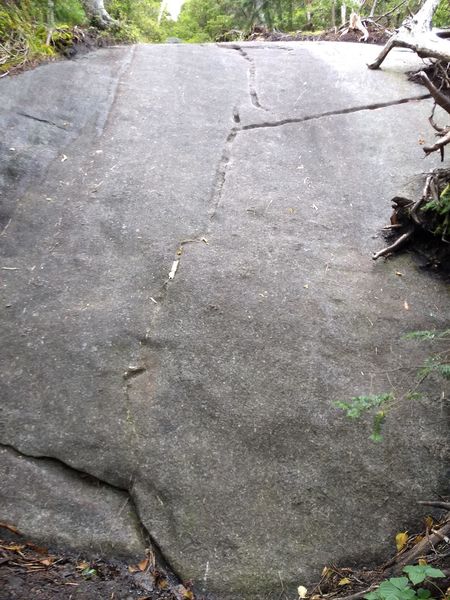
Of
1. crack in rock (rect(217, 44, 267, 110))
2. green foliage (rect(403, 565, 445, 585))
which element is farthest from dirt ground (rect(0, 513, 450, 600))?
crack in rock (rect(217, 44, 267, 110))

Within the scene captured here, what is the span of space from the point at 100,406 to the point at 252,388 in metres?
0.91

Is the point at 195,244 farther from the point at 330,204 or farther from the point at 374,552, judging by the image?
the point at 374,552

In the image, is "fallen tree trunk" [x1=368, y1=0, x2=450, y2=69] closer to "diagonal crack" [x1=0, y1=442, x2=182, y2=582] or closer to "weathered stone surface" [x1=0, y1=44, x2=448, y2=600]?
"weathered stone surface" [x1=0, y1=44, x2=448, y2=600]

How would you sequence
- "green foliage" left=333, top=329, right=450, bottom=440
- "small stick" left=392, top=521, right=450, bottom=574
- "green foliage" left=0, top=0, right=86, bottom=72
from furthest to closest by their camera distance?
"green foliage" left=0, top=0, right=86, bottom=72
"green foliage" left=333, top=329, right=450, bottom=440
"small stick" left=392, top=521, right=450, bottom=574

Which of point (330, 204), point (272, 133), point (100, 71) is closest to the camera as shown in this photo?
point (330, 204)

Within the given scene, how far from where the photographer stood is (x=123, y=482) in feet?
8.07

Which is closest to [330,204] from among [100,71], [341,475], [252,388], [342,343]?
[342,343]

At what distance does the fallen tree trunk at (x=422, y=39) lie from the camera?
561 cm

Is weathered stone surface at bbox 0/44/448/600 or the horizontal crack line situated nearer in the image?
weathered stone surface at bbox 0/44/448/600

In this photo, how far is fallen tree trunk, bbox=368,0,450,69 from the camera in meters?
5.61

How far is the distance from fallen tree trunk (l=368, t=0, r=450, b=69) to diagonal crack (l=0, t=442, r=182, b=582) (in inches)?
227

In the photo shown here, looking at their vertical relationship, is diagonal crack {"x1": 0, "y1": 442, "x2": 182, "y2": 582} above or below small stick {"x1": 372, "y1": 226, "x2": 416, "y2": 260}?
below

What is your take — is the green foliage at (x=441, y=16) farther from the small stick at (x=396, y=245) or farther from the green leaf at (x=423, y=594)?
the green leaf at (x=423, y=594)

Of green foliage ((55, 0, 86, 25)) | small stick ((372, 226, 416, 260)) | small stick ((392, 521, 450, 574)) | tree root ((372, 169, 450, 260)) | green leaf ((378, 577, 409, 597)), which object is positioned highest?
green foliage ((55, 0, 86, 25))
